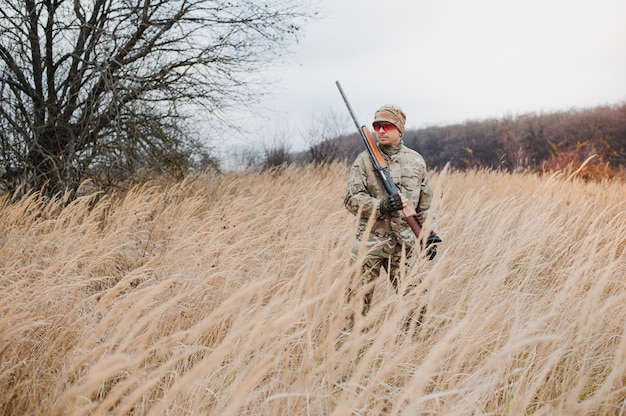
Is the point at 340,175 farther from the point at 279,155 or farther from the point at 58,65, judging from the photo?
the point at 58,65

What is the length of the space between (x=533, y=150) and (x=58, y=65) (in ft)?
76.5

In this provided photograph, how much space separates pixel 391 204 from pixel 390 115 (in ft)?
2.04

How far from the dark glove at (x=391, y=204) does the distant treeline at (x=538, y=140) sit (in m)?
11.6

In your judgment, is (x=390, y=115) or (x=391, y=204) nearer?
(x=391, y=204)

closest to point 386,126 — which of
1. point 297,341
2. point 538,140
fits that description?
point 297,341

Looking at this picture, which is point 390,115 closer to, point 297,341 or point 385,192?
point 385,192

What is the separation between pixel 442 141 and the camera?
30.6m

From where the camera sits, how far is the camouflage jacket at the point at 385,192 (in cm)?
269

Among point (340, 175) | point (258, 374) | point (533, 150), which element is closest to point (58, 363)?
point (258, 374)

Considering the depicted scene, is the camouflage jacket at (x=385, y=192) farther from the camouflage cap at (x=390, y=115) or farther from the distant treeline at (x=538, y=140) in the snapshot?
the distant treeline at (x=538, y=140)

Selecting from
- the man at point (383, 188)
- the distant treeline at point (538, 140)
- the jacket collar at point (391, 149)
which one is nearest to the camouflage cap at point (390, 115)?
the man at point (383, 188)

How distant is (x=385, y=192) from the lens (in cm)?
271

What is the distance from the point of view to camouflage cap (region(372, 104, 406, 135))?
2.70 meters

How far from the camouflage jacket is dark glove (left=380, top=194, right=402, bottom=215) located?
139 mm
